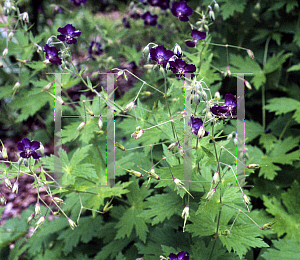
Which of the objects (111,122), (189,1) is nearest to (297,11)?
(189,1)

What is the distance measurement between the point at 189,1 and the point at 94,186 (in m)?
2.22

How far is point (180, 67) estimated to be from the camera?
3.81ft

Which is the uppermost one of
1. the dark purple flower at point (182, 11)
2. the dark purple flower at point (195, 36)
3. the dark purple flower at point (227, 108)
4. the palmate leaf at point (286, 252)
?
the dark purple flower at point (182, 11)

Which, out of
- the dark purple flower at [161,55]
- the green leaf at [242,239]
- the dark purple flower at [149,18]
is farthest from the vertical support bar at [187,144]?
the dark purple flower at [149,18]

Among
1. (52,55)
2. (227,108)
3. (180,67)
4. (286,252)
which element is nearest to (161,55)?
(180,67)

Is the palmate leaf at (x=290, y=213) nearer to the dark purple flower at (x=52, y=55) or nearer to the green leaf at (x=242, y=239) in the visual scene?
the green leaf at (x=242, y=239)

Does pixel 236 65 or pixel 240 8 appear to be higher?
pixel 240 8

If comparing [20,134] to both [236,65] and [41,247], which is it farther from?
[236,65]

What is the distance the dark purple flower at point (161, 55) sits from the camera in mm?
1174

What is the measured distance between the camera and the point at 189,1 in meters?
2.94

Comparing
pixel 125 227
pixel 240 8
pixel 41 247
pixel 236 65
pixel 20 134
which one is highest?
pixel 240 8

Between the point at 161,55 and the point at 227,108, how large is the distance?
1.14 ft

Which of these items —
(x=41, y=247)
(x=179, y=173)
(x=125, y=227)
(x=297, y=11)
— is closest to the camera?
(x=179, y=173)

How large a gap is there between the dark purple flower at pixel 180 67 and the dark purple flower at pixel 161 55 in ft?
0.18
